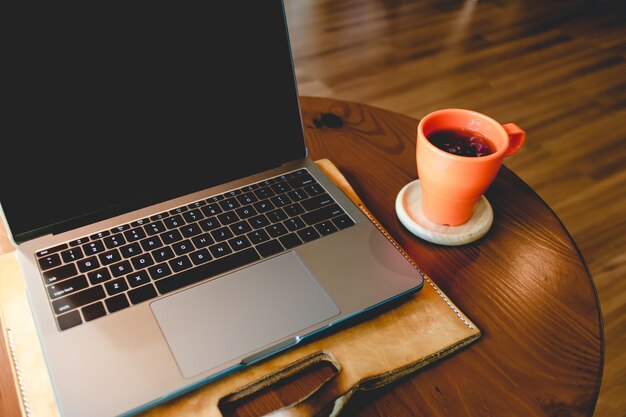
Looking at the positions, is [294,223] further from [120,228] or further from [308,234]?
[120,228]

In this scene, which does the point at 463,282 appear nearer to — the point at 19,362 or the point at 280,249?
the point at 280,249

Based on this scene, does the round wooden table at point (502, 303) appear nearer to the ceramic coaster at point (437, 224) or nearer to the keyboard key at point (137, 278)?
the ceramic coaster at point (437, 224)

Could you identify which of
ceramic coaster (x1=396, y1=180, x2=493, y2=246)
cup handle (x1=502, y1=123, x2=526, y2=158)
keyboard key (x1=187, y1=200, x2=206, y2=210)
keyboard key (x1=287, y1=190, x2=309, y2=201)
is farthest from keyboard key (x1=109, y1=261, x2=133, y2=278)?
cup handle (x1=502, y1=123, x2=526, y2=158)

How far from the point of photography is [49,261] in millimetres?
519

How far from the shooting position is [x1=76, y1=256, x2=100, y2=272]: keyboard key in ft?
1.69

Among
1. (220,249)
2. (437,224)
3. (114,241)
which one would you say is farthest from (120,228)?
(437,224)

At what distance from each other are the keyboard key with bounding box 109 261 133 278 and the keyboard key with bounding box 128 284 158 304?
0.09 feet

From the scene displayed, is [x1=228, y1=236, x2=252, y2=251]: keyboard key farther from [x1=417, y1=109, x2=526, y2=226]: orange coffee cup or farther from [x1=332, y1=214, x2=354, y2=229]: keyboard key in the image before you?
[x1=417, y1=109, x2=526, y2=226]: orange coffee cup

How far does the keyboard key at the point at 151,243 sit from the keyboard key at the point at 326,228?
0.18 meters

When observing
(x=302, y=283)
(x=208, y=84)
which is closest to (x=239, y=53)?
(x=208, y=84)

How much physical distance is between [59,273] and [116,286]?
0.06 metres

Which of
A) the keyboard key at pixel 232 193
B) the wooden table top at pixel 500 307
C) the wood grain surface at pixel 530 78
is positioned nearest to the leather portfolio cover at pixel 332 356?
the wooden table top at pixel 500 307

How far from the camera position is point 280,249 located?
0.55m

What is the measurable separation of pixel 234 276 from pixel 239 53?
26 centimetres
